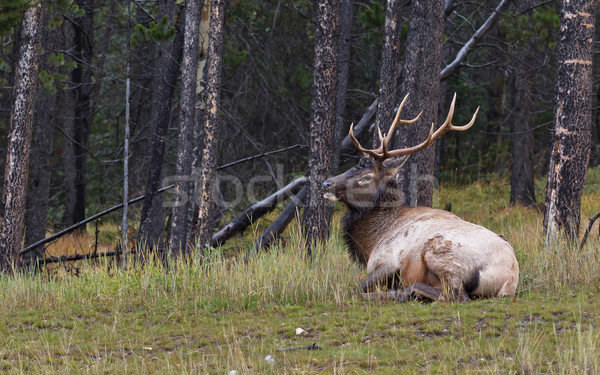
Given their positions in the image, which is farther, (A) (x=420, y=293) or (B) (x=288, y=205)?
(B) (x=288, y=205)

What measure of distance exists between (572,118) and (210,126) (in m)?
5.33

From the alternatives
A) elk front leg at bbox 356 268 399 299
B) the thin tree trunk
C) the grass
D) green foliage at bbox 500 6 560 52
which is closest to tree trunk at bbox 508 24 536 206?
the thin tree trunk

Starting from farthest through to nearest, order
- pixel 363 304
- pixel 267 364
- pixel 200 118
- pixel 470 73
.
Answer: pixel 470 73
pixel 200 118
pixel 363 304
pixel 267 364

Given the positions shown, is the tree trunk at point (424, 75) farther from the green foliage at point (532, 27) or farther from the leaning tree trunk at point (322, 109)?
the green foliage at point (532, 27)

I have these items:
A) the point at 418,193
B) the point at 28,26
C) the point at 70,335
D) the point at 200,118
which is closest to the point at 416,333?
the point at 70,335

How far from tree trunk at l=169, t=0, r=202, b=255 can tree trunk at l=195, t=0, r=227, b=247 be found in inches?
37.9

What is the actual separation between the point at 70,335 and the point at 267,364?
2387 millimetres

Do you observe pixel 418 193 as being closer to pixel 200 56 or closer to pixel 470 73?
pixel 200 56

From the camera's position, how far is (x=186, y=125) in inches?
478

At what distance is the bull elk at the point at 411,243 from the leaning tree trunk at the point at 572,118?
6.01 ft

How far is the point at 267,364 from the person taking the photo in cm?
534

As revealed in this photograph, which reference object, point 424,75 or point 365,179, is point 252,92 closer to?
point 424,75

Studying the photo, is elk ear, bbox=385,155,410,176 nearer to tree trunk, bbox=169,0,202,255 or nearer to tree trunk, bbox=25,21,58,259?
tree trunk, bbox=169,0,202,255

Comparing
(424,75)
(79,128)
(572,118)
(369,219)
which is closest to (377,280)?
(369,219)
